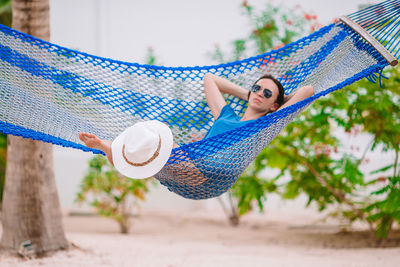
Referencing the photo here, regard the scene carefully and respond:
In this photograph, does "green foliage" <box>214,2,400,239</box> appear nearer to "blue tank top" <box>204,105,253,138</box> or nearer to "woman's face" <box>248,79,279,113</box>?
"woman's face" <box>248,79,279,113</box>

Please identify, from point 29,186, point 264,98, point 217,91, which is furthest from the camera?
point 29,186

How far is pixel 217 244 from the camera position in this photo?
3467mm

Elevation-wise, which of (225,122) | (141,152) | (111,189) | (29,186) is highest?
(225,122)

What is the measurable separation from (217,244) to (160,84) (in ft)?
5.22

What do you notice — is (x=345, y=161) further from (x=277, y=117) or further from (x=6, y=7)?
(x=6, y=7)

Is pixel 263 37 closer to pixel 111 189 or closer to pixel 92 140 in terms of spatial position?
pixel 111 189

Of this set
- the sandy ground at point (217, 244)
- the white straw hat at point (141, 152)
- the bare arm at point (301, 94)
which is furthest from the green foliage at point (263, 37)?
the white straw hat at point (141, 152)

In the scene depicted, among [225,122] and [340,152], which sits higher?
[225,122]

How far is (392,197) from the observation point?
304 cm

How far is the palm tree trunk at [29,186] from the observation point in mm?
2641

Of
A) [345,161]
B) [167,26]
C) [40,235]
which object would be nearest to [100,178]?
[40,235]

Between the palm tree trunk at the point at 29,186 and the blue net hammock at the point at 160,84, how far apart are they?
1.74 ft

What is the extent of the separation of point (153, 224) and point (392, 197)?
97.4 inches

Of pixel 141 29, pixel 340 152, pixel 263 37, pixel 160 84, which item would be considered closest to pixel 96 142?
pixel 160 84
